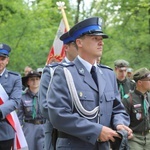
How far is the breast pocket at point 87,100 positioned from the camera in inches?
144

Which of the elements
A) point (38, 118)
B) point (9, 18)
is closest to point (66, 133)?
point (38, 118)

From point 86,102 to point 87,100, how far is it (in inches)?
0.8

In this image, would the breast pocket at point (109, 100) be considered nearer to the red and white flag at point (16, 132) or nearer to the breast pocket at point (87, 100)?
the breast pocket at point (87, 100)

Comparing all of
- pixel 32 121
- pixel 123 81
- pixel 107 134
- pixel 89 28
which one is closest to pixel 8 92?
pixel 32 121

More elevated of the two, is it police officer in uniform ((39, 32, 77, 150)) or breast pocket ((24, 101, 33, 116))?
police officer in uniform ((39, 32, 77, 150))

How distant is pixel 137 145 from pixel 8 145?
1969 mm

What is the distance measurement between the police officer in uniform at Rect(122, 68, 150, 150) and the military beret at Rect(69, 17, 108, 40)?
2.97 meters

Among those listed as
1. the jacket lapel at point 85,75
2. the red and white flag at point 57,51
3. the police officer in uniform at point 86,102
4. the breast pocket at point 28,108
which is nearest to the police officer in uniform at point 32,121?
the breast pocket at point 28,108

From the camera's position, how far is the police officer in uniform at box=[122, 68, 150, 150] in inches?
265

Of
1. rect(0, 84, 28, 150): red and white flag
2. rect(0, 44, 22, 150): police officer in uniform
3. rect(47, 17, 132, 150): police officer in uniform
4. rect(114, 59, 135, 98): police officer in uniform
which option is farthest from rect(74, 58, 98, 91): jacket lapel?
rect(114, 59, 135, 98): police officer in uniform

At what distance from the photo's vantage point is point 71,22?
2198 centimetres

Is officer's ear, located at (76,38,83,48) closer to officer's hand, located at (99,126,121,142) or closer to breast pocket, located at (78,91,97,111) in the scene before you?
breast pocket, located at (78,91,97,111)

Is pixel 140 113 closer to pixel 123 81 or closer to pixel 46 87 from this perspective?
pixel 123 81

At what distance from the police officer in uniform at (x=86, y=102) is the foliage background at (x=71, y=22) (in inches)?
398
